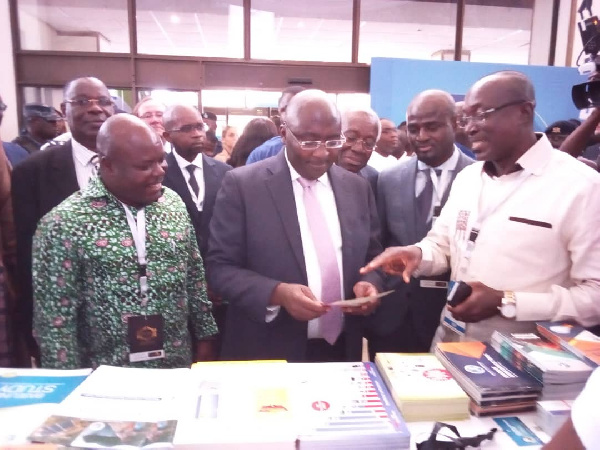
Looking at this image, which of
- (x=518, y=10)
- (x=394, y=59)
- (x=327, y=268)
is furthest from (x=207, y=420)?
(x=518, y=10)

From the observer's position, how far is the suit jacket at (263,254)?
1.89m

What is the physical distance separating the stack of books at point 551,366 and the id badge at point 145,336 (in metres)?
1.22

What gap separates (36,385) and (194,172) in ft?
6.74

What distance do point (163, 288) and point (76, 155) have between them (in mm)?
1080

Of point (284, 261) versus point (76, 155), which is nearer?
point (284, 261)

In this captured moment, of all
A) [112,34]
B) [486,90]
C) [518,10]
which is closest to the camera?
[486,90]

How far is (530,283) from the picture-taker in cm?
172

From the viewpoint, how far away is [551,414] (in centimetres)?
117

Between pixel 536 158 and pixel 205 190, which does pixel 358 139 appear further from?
pixel 536 158

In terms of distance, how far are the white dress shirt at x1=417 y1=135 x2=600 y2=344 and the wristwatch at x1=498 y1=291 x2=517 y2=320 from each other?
16 millimetres

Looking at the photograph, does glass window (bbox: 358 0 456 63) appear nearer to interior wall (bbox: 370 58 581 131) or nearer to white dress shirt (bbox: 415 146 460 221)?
interior wall (bbox: 370 58 581 131)

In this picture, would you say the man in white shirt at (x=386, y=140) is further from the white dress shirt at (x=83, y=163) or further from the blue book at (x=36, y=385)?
the blue book at (x=36, y=385)

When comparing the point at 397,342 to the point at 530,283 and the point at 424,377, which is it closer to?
the point at 530,283

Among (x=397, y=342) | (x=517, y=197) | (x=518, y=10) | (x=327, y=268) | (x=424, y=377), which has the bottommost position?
(x=397, y=342)
